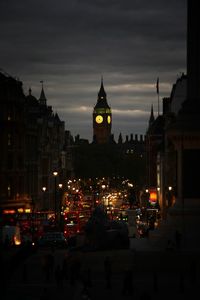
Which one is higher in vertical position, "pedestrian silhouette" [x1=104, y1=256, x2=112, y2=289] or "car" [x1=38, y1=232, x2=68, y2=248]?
"car" [x1=38, y1=232, x2=68, y2=248]

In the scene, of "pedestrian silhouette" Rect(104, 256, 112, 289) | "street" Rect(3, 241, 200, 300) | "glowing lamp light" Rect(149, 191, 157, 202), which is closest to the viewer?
"street" Rect(3, 241, 200, 300)

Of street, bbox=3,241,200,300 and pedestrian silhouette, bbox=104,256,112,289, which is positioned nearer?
street, bbox=3,241,200,300

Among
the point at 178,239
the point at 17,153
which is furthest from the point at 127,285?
the point at 17,153

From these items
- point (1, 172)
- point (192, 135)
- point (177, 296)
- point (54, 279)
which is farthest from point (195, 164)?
point (1, 172)

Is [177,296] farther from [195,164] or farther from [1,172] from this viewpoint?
[1,172]

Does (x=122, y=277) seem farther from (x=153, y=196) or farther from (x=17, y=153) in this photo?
(x=153, y=196)

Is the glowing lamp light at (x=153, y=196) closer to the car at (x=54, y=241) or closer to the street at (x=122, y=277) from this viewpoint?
the car at (x=54, y=241)

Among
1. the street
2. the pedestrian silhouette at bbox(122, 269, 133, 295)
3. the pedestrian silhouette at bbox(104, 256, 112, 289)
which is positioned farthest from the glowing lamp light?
the pedestrian silhouette at bbox(122, 269, 133, 295)

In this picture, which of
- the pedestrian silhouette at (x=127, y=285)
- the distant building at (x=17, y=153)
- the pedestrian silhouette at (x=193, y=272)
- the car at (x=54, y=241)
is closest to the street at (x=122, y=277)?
the pedestrian silhouette at (x=193, y=272)

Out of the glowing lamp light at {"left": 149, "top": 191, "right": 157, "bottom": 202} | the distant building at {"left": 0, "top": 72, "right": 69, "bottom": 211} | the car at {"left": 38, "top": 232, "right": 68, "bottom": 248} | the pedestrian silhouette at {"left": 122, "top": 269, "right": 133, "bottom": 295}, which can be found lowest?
the pedestrian silhouette at {"left": 122, "top": 269, "right": 133, "bottom": 295}

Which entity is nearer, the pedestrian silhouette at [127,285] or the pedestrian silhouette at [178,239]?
the pedestrian silhouette at [127,285]

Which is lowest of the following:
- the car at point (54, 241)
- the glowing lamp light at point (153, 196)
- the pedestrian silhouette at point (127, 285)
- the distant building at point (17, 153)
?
the pedestrian silhouette at point (127, 285)

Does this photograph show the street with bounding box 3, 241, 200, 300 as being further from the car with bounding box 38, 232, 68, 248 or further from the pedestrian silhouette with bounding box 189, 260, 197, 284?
the car with bounding box 38, 232, 68, 248

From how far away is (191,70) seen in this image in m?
58.2
